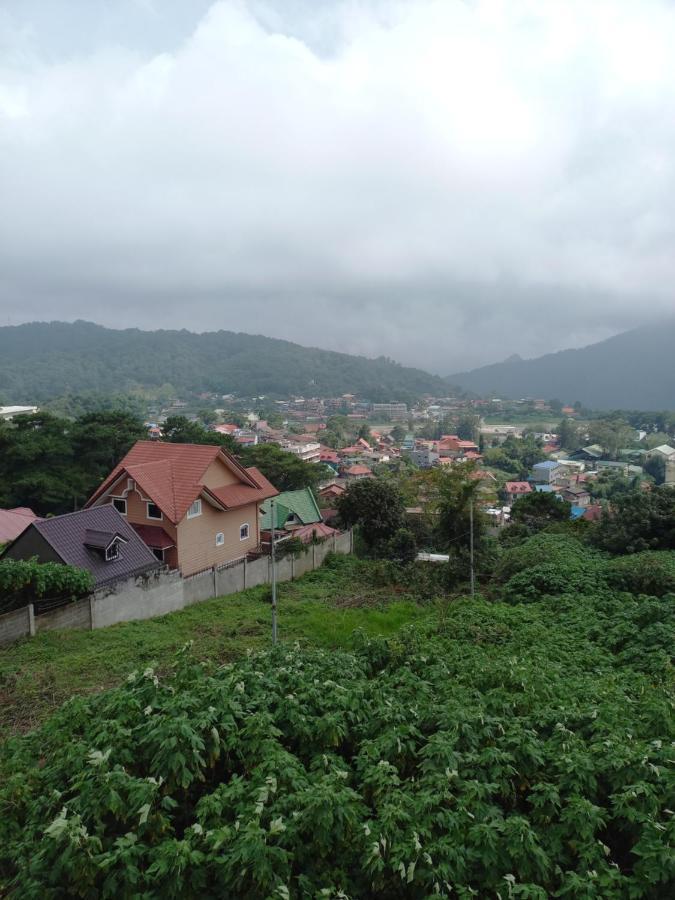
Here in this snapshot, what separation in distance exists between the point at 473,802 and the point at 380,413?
19336 centimetres

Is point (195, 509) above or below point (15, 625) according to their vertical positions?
above

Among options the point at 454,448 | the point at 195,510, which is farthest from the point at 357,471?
the point at 195,510

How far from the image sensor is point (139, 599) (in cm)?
1477

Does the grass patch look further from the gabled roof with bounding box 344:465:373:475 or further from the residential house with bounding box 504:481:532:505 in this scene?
the gabled roof with bounding box 344:465:373:475

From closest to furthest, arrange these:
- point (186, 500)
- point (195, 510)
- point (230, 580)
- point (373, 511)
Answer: point (230, 580), point (186, 500), point (195, 510), point (373, 511)

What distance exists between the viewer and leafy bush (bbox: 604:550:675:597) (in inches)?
543

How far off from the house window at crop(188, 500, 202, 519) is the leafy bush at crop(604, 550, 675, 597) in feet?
42.4

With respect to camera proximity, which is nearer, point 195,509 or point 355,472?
point 195,509

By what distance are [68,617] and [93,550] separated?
321 cm

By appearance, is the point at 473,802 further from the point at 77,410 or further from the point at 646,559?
the point at 77,410

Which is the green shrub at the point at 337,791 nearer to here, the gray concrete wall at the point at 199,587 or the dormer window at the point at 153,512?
the gray concrete wall at the point at 199,587

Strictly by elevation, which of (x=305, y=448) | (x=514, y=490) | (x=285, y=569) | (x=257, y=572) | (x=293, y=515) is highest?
(x=257, y=572)

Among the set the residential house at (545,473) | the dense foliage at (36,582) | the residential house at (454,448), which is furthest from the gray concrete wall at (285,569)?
the residential house at (454,448)

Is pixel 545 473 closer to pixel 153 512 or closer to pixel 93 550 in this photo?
pixel 153 512
